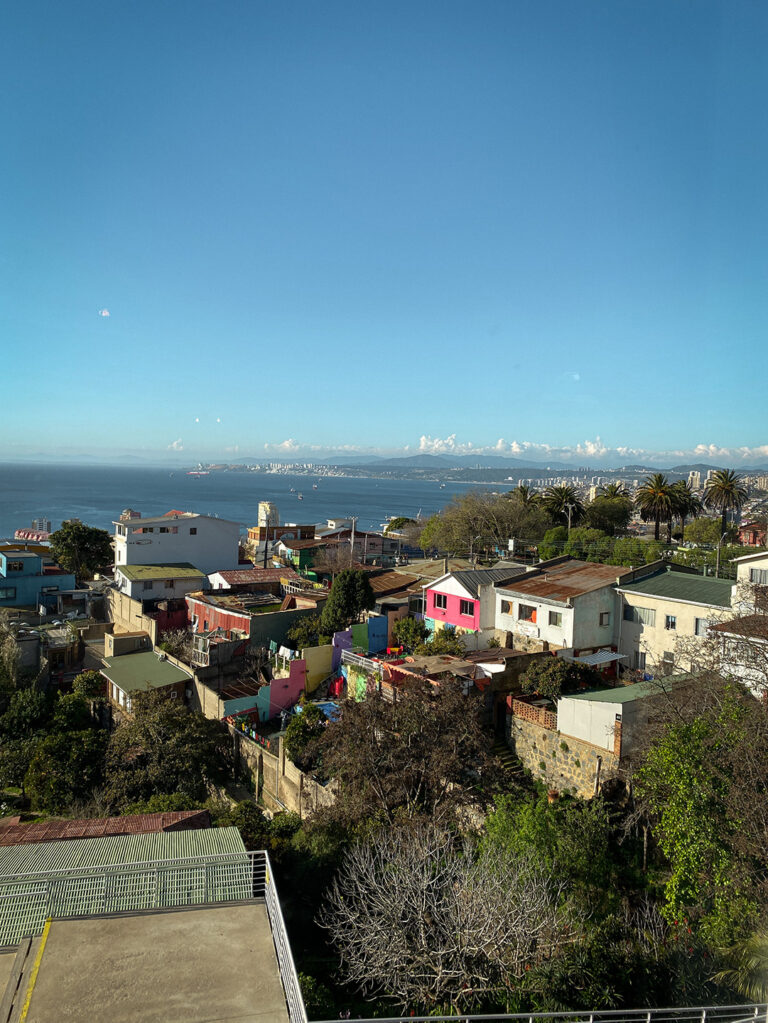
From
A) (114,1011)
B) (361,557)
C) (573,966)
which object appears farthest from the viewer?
(361,557)

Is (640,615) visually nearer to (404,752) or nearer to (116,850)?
(404,752)

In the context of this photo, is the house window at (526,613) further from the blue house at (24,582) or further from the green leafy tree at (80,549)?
the green leafy tree at (80,549)

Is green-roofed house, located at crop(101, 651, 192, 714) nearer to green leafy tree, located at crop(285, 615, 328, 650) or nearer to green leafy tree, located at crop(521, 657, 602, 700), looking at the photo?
green leafy tree, located at crop(285, 615, 328, 650)

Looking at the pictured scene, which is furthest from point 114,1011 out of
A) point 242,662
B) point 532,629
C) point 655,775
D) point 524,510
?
point 524,510

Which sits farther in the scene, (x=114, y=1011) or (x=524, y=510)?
(x=524, y=510)

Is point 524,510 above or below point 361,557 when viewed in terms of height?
above

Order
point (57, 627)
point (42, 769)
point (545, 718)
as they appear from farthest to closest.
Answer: point (57, 627) → point (42, 769) → point (545, 718)

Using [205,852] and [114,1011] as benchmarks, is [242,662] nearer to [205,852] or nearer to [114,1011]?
[205,852]
